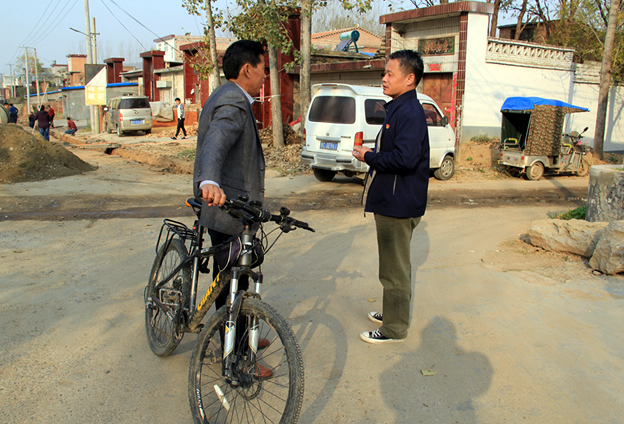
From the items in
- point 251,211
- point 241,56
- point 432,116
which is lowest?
point 251,211

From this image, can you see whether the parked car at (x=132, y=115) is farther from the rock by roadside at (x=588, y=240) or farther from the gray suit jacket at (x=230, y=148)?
the gray suit jacket at (x=230, y=148)

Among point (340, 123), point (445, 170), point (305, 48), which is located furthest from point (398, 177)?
point (305, 48)

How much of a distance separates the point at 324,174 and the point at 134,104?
1853 centimetres

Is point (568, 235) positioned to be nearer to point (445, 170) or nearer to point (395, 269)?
point (395, 269)

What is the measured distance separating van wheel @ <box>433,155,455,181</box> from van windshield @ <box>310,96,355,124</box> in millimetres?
3376

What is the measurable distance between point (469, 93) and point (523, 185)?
483 centimetres

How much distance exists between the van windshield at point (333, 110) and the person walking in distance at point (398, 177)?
7.30 metres

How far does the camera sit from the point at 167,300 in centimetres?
346

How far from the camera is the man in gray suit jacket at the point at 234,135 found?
9.13 ft

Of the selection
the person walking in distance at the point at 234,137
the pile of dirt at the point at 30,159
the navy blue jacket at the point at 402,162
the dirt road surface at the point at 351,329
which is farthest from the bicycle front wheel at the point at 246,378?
the pile of dirt at the point at 30,159

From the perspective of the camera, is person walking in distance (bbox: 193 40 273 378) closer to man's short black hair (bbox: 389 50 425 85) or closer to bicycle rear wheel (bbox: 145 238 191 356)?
bicycle rear wheel (bbox: 145 238 191 356)

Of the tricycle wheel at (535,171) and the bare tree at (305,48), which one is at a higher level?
the bare tree at (305,48)

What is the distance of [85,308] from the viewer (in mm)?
4340

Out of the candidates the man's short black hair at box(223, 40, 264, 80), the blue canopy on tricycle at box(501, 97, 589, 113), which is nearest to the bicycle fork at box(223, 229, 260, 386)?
the man's short black hair at box(223, 40, 264, 80)
